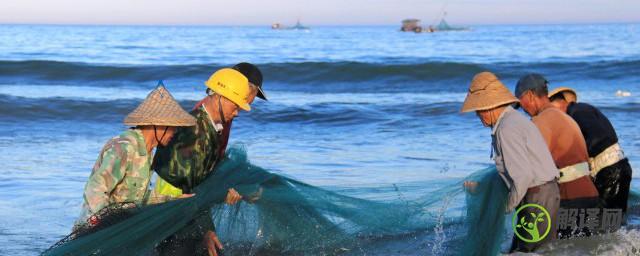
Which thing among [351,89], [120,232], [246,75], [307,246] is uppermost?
[246,75]

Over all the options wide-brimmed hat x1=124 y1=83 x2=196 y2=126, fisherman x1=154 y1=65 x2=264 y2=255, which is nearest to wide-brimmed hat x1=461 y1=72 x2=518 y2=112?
fisherman x1=154 y1=65 x2=264 y2=255

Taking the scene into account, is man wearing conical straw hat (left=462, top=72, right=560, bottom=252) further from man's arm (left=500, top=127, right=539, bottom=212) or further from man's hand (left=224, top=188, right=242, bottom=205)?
man's hand (left=224, top=188, right=242, bottom=205)

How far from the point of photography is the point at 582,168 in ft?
17.2

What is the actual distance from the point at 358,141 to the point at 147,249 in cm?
820

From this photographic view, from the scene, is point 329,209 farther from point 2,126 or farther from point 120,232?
point 2,126

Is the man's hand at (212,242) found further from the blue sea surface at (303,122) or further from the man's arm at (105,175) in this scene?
the blue sea surface at (303,122)

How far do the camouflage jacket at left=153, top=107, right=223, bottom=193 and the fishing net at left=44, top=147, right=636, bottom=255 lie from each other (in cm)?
10

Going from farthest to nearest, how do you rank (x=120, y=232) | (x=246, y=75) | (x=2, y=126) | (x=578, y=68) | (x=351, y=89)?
(x=578, y=68), (x=351, y=89), (x=2, y=126), (x=246, y=75), (x=120, y=232)

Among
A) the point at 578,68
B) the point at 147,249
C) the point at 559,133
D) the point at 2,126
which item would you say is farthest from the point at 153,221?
the point at 578,68

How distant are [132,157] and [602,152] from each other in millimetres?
3445

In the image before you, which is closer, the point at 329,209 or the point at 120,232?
the point at 120,232

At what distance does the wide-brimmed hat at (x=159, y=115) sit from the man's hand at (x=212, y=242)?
650mm

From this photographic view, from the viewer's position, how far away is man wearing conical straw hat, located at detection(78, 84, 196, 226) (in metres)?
4.19

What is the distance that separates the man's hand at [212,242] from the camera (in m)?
4.62
